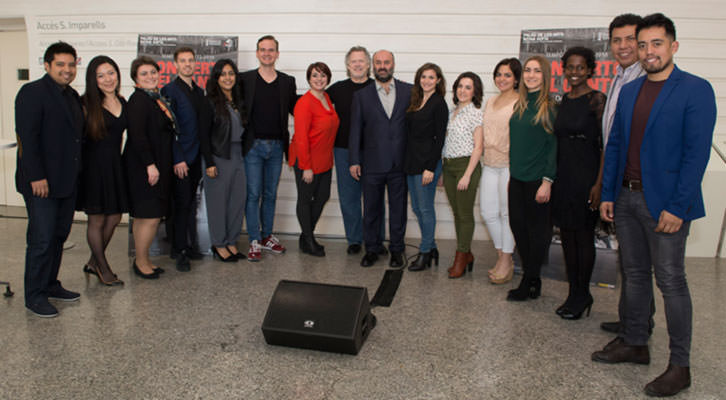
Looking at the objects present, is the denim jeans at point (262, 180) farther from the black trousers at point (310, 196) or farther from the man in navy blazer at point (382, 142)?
the man in navy blazer at point (382, 142)

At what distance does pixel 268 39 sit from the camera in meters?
4.00

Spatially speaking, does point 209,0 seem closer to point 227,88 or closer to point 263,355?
point 227,88

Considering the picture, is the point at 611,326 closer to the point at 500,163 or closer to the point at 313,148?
the point at 500,163

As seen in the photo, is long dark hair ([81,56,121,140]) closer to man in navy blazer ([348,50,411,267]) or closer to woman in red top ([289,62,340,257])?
woman in red top ([289,62,340,257])

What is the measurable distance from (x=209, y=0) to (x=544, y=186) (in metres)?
3.71

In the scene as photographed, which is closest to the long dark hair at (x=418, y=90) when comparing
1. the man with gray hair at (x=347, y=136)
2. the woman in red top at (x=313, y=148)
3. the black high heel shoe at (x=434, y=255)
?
the man with gray hair at (x=347, y=136)

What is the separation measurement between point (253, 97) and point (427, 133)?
1.42 m

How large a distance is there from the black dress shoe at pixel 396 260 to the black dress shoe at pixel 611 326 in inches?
62.1

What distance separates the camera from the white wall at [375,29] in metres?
4.63

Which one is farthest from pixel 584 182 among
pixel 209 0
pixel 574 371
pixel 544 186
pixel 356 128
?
pixel 209 0

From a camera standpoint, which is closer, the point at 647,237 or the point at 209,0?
the point at 647,237

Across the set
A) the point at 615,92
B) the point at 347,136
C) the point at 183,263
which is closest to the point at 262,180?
the point at 347,136

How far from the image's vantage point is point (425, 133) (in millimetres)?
3703

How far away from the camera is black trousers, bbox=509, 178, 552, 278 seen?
3219mm
